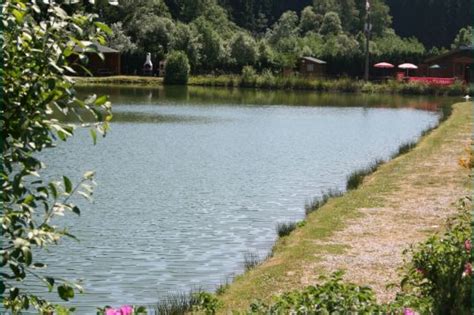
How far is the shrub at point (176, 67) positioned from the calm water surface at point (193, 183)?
2333 centimetres

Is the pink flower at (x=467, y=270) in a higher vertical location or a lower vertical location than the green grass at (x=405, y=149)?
higher

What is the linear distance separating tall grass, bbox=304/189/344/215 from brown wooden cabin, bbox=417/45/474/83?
5209cm

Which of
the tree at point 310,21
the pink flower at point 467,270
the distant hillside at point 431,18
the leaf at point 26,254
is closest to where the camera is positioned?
the leaf at point 26,254

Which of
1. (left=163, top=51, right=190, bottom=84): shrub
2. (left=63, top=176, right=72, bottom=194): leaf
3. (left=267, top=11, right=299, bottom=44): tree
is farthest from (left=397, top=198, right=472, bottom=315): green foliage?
(left=267, top=11, right=299, bottom=44): tree

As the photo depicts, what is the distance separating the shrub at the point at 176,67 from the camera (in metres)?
59.3

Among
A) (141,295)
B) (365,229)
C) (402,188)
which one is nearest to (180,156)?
(402,188)

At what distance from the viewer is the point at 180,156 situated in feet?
65.6

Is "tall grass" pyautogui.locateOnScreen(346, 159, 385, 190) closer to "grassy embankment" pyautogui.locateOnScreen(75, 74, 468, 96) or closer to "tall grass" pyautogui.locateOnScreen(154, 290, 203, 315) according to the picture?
"tall grass" pyautogui.locateOnScreen(154, 290, 203, 315)

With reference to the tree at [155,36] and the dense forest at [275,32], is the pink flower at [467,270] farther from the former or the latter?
the tree at [155,36]

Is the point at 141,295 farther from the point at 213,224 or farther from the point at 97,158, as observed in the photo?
the point at 97,158

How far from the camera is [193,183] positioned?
1577 cm

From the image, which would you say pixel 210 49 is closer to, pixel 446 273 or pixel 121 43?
pixel 121 43

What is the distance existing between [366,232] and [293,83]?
49076 millimetres

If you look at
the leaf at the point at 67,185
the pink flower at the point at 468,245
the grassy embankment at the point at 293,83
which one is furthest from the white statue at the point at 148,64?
the leaf at the point at 67,185
